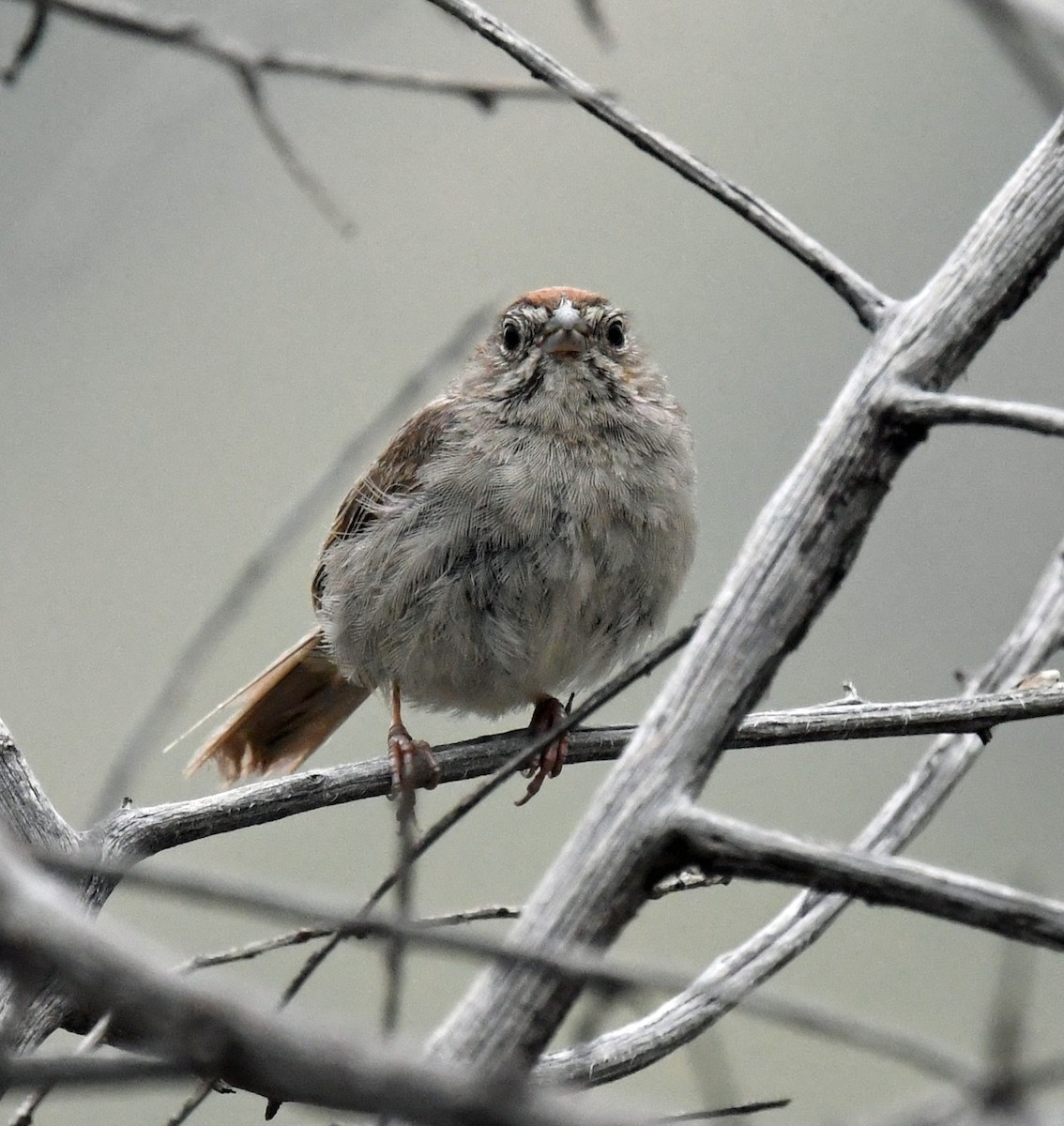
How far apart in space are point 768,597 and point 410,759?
7.20 ft

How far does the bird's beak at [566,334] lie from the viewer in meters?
4.32

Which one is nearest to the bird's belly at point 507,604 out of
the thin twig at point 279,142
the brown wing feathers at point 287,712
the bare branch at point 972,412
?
the brown wing feathers at point 287,712

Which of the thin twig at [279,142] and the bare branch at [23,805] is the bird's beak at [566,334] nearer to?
the thin twig at [279,142]

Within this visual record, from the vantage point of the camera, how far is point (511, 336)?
448 cm

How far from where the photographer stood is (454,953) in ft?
3.36

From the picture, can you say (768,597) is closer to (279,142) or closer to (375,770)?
(279,142)

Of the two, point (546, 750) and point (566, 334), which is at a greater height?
point (566, 334)

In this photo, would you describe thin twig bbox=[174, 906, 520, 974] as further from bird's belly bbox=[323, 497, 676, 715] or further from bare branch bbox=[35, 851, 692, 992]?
bare branch bbox=[35, 851, 692, 992]

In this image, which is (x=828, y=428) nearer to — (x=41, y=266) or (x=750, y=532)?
(x=750, y=532)

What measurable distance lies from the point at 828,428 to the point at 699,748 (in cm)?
41

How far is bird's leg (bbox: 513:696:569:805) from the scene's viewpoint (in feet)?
12.8

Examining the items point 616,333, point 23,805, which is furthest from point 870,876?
point 616,333

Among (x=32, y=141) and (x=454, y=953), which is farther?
(x=32, y=141)

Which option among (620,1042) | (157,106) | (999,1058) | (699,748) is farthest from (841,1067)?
(999,1058)
